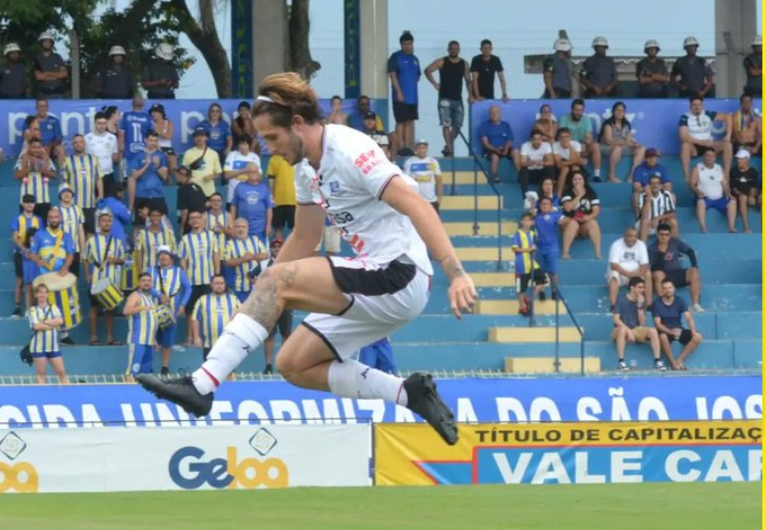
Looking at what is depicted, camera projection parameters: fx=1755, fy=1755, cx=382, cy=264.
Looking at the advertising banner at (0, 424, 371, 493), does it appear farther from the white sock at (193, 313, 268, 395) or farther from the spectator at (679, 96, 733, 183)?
the spectator at (679, 96, 733, 183)

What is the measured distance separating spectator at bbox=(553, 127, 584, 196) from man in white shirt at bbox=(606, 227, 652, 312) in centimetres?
177

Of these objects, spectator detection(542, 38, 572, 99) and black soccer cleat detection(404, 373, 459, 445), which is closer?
black soccer cleat detection(404, 373, 459, 445)

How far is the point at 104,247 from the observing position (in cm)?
2086

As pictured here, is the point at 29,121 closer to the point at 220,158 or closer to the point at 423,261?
the point at 220,158

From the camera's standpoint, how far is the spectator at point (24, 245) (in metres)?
20.7

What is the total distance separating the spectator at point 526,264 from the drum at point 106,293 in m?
4.95

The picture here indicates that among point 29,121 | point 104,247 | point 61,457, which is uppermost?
point 29,121

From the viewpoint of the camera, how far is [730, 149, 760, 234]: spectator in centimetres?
2398

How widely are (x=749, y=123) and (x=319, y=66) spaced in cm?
683

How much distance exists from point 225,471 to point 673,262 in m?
8.71

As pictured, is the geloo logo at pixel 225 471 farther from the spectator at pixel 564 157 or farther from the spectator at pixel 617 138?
the spectator at pixel 617 138

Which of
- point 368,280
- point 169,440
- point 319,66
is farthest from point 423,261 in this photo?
point 319,66

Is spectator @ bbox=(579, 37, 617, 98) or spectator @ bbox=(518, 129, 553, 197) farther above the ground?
spectator @ bbox=(579, 37, 617, 98)

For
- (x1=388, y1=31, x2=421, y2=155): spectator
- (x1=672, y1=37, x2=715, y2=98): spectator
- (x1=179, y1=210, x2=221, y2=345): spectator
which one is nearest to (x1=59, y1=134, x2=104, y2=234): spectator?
(x1=179, y1=210, x2=221, y2=345): spectator
